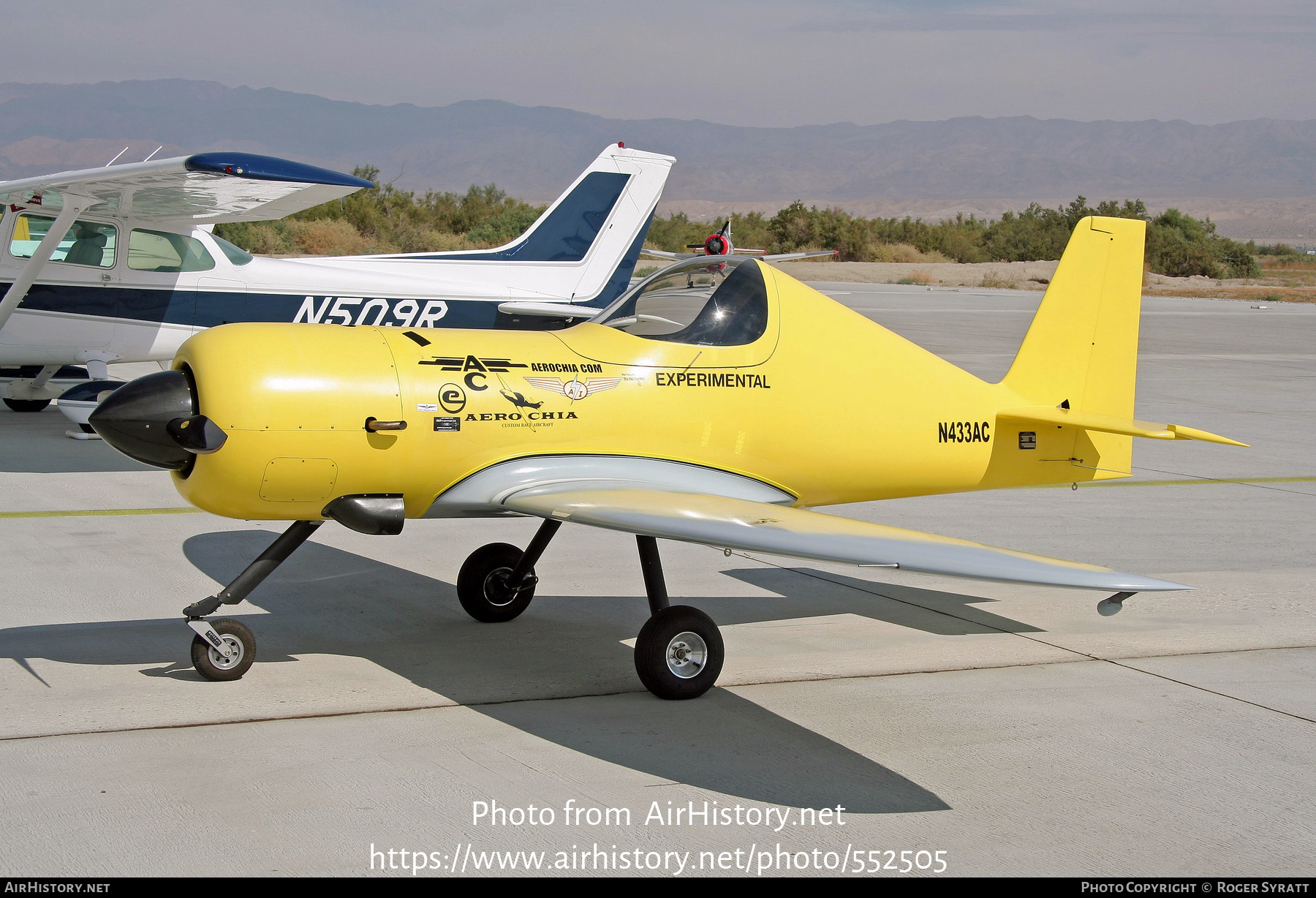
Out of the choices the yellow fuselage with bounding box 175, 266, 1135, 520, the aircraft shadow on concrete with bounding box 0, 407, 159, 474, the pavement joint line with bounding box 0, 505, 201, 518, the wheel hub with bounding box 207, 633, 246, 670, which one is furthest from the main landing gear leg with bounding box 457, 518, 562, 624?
the aircraft shadow on concrete with bounding box 0, 407, 159, 474

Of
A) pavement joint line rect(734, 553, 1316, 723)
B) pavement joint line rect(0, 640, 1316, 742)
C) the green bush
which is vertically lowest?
pavement joint line rect(0, 640, 1316, 742)

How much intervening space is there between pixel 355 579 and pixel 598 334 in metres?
2.54

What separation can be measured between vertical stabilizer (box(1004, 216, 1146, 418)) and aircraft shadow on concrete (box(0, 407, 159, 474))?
6.98 metres

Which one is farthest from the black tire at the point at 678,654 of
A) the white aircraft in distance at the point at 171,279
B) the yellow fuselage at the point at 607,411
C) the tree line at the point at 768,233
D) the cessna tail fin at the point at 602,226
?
the tree line at the point at 768,233

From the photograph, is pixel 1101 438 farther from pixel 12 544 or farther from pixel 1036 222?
pixel 1036 222

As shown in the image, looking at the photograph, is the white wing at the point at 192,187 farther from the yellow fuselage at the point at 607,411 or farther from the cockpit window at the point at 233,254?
the yellow fuselage at the point at 607,411

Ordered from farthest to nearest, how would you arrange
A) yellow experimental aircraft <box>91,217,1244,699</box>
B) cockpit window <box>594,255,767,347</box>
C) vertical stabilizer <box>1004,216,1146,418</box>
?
vertical stabilizer <box>1004,216,1146,418</box>
cockpit window <box>594,255,767,347</box>
yellow experimental aircraft <box>91,217,1244,699</box>

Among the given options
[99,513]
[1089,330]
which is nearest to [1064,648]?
[1089,330]

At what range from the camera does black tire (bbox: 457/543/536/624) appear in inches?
255

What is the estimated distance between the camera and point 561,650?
602 cm

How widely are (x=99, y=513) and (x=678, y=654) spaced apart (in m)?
5.60

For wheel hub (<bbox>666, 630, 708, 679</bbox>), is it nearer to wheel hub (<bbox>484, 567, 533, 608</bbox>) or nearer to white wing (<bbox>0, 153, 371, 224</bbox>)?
wheel hub (<bbox>484, 567, 533, 608</bbox>)

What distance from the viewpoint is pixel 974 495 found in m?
10.7

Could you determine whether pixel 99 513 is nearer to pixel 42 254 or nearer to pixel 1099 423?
pixel 42 254
